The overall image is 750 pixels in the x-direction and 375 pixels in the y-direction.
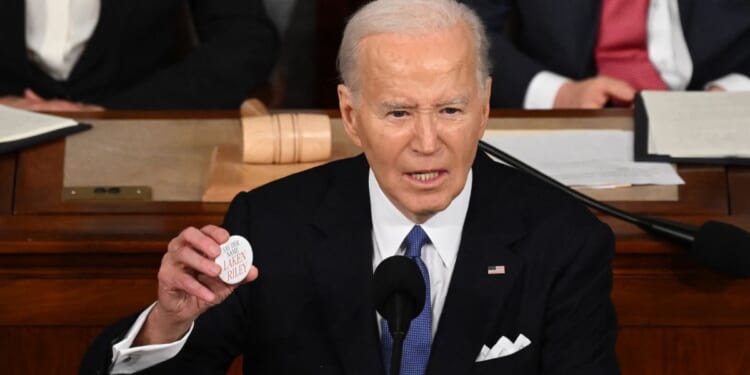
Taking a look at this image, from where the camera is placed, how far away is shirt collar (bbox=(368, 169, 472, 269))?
1.92 meters

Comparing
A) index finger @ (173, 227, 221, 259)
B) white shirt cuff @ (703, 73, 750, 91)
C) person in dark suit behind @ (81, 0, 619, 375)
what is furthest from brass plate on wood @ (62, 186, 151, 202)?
white shirt cuff @ (703, 73, 750, 91)

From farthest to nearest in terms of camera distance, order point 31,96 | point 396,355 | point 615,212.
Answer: point 31,96 < point 615,212 < point 396,355

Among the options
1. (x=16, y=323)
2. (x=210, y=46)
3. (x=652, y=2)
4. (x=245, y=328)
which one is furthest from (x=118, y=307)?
(x=652, y=2)

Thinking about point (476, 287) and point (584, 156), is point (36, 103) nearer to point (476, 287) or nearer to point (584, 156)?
point (584, 156)

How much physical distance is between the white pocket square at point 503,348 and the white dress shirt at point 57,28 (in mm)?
1630

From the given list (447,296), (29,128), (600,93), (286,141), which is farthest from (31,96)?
(447,296)

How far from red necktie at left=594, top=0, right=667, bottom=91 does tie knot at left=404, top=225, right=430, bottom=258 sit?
1327mm

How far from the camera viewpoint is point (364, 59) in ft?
5.83

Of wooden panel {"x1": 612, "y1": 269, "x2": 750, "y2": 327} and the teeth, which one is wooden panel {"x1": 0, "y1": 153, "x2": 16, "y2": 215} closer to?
the teeth

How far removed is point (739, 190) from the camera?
7.77 feet

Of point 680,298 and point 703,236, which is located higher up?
point 703,236

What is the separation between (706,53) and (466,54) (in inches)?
58.4

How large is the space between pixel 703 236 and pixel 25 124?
3.89 ft

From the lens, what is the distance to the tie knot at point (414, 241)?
1906mm
